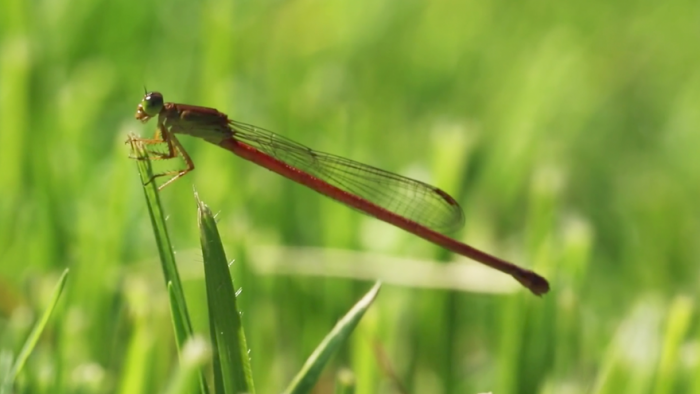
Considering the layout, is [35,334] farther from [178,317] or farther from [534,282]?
[534,282]

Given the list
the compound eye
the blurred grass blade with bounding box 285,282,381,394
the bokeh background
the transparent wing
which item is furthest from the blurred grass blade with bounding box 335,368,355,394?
the compound eye

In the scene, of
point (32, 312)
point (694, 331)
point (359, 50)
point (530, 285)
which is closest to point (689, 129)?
point (359, 50)

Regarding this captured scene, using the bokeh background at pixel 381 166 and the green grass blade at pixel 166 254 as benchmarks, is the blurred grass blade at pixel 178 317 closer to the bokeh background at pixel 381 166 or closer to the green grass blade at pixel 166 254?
the green grass blade at pixel 166 254

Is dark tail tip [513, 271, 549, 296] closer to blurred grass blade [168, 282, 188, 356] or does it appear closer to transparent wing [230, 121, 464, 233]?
transparent wing [230, 121, 464, 233]

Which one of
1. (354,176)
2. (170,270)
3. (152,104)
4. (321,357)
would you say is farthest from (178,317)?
(354,176)

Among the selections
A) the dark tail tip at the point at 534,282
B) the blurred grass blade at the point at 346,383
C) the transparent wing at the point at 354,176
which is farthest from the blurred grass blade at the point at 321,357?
the transparent wing at the point at 354,176

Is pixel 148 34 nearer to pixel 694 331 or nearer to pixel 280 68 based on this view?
pixel 280 68
